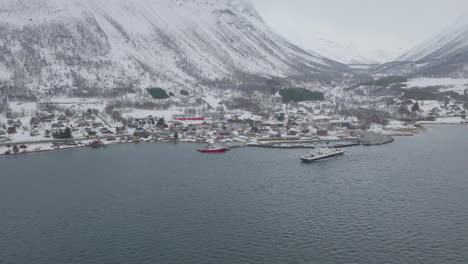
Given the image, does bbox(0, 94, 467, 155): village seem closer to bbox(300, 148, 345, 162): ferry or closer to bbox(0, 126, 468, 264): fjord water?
bbox(300, 148, 345, 162): ferry

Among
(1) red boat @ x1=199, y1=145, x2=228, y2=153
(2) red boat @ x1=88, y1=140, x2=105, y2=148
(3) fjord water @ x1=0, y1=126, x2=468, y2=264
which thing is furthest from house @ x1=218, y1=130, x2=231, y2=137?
(3) fjord water @ x1=0, y1=126, x2=468, y2=264

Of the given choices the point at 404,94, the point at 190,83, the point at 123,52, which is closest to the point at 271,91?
the point at 190,83

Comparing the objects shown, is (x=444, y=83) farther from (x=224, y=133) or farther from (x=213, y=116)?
(x=224, y=133)

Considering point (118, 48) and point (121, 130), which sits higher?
point (118, 48)

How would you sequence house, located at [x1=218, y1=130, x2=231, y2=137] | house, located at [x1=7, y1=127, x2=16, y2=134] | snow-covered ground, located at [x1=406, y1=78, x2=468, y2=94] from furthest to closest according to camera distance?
1. snow-covered ground, located at [x1=406, y1=78, x2=468, y2=94]
2. house, located at [x1=218, y1=130, x2=231, y2=137]
3. house, located at [x1=7, y1=127, x2=16, y2=134]

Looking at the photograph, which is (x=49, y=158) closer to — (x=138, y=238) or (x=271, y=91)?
(x=138, y=238)

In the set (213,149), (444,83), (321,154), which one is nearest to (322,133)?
(321,154)

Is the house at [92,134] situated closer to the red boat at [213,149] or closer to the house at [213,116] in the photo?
the red boat at [213,149]
